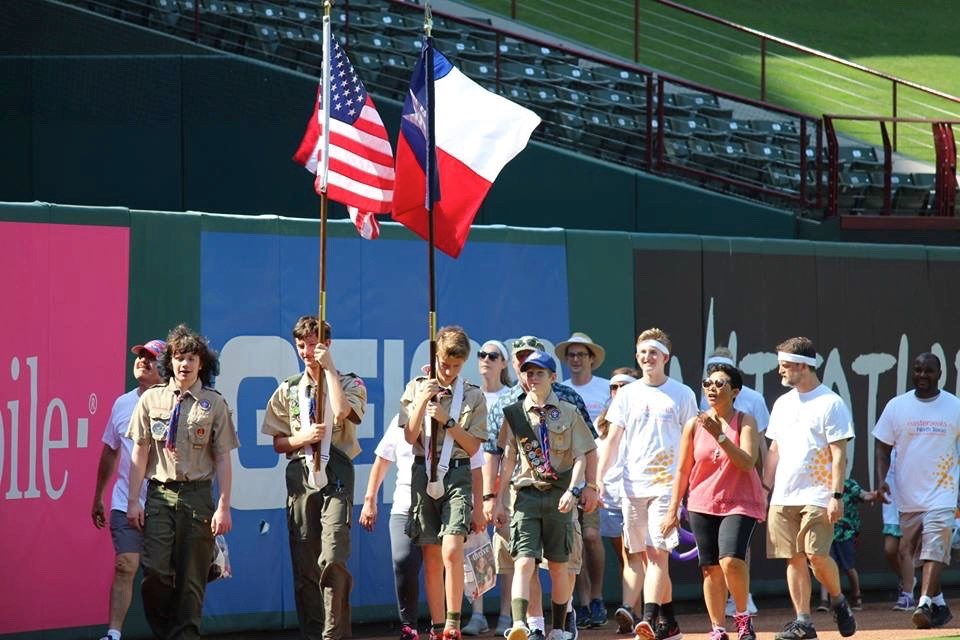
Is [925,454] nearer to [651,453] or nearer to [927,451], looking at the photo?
[927,451]

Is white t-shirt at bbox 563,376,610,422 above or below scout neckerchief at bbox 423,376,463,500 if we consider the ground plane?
above

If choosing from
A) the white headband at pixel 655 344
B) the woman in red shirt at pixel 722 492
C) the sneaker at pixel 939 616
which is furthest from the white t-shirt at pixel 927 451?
the woman in red shirt at pixel 722 492

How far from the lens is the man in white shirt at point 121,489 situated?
9.71m

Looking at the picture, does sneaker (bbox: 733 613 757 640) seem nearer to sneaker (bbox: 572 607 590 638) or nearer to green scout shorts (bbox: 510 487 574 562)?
green scout shorts (bbox: 510 487 574 562)

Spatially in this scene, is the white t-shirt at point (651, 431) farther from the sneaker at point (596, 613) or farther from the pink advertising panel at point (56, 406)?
the pink advertising panel at point (56, 406)

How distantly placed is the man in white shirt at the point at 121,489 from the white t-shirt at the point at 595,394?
338 centimetres

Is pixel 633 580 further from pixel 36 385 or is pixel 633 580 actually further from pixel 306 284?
pixel 36 385

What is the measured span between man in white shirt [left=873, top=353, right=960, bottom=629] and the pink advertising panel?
553cm

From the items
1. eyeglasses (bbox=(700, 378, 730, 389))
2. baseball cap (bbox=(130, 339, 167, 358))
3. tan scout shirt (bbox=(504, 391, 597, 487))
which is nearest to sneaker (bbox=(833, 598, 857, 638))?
eyeglasses (bbox=(700, 378, 730, 389))

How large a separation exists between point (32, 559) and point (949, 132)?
11541 millimetres

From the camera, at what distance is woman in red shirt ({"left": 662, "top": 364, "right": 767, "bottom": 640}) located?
1005 cm

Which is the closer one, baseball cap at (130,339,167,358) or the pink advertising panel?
baseball cap at (130,339,167,358)

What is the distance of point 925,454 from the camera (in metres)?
12.1

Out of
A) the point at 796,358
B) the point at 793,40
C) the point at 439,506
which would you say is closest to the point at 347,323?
the point at 439,506
